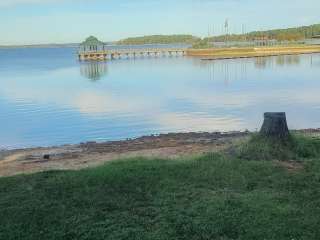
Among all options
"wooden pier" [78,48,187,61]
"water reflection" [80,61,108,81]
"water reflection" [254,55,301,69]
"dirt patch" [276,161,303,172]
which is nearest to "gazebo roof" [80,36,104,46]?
"wooden pier" [78,48,187,61]

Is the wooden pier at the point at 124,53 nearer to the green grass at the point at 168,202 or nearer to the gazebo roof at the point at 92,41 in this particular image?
the gazebo roof at the point at 92,41

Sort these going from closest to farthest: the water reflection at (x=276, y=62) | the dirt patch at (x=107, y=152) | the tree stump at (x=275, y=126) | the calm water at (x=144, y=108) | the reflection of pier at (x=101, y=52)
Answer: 1. the tree stump at (x=275, y=126)
2. the dirt patch at (x=107, y=152)
3. the calm water at (x=144, y=108)
4. the water reflection at (x=276, y=62)
5. the reflection of pier at (x=101, y=52)

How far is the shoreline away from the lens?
10.2m

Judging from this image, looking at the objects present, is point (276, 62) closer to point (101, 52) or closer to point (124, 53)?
point (101, 52)

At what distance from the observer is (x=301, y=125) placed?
19.6 m

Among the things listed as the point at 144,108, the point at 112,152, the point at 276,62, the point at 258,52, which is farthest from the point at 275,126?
the point at 258,52

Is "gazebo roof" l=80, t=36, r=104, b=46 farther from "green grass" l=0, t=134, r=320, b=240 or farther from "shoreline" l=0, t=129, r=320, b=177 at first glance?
"green grass" l=0, t=134, r=320, b=240

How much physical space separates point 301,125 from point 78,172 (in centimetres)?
1353

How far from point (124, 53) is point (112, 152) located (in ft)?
302

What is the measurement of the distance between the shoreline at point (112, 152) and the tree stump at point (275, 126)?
0.67 meters

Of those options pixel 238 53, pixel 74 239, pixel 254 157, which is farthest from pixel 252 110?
pixel 238 53

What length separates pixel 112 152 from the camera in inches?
500

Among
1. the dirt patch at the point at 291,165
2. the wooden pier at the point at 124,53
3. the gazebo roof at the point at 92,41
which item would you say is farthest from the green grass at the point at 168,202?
the wooden pier at the point at 124,53

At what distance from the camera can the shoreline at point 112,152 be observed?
10224 mm
